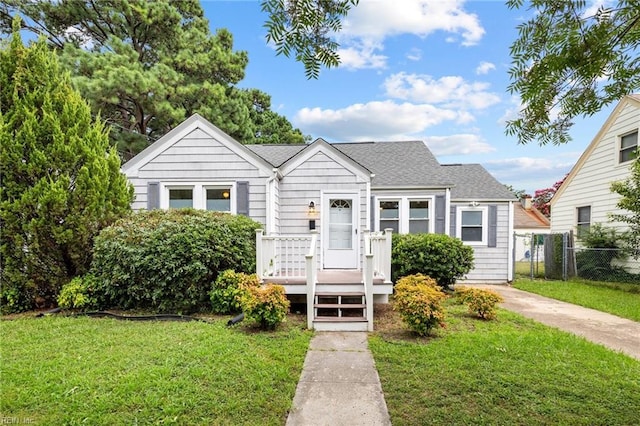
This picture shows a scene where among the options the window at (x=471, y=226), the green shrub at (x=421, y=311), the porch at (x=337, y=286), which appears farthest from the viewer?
the window at (x=471, y=226)

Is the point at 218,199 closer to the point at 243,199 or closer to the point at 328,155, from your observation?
the point at 243,199

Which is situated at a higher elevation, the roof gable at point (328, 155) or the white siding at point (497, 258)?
the roof gable at point (328, 155)

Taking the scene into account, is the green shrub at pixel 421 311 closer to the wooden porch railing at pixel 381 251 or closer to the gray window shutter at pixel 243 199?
the wooden porch railing at pixel 381 251

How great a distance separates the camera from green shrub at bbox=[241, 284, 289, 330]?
4873mm

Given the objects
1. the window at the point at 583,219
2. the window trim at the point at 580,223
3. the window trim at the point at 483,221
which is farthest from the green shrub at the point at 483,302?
the window at the point at 583,219

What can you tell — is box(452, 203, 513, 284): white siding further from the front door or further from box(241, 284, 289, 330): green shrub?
box(241, 284, 289, 330): green shrub

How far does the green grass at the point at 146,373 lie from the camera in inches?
108

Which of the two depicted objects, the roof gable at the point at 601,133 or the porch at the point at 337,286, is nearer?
the porch at the point at 337,286

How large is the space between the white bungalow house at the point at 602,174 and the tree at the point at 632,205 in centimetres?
59

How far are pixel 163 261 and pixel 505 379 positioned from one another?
5451 mm

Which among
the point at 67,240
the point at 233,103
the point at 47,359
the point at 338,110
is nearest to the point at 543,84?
the point at 338,110

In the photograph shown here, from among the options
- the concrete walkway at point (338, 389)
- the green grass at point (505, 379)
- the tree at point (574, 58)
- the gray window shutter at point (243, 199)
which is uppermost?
the tree at point (574, 58)

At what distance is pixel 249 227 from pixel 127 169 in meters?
3.74

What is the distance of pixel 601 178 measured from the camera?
1080 cm
